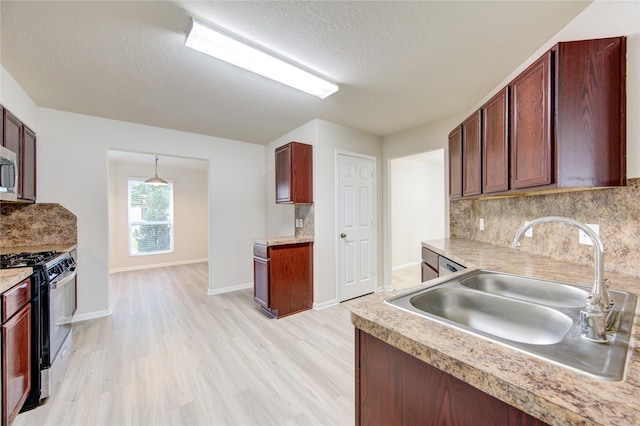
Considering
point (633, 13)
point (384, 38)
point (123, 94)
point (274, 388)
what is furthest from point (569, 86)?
point (123, 94)

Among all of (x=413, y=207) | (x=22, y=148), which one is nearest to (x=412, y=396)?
(x=22, y=148)

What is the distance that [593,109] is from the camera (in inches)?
51.1

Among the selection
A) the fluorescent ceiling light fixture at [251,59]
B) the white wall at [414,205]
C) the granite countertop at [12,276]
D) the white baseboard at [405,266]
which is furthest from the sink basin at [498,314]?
the white baseboard at [405,266]

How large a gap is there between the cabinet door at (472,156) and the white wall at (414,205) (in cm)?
271

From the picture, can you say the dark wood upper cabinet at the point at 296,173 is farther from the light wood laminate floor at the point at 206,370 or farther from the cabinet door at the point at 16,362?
the cabinet door at the point at 16,362

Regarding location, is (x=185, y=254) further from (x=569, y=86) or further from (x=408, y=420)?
(x=569, y=86)

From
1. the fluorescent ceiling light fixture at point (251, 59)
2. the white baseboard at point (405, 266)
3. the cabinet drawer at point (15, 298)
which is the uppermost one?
the fluorescent ceiling light fixture at point (251, 59)

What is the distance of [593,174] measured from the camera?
1299mm

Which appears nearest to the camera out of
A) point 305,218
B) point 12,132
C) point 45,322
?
point 45,322

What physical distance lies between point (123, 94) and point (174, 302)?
266cm

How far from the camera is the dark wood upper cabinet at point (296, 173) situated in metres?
3.23

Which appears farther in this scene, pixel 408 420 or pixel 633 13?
pixel 633 13

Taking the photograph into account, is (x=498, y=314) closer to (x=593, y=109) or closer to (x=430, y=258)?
(x=593, y=109)

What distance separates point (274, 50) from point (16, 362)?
2.56m
